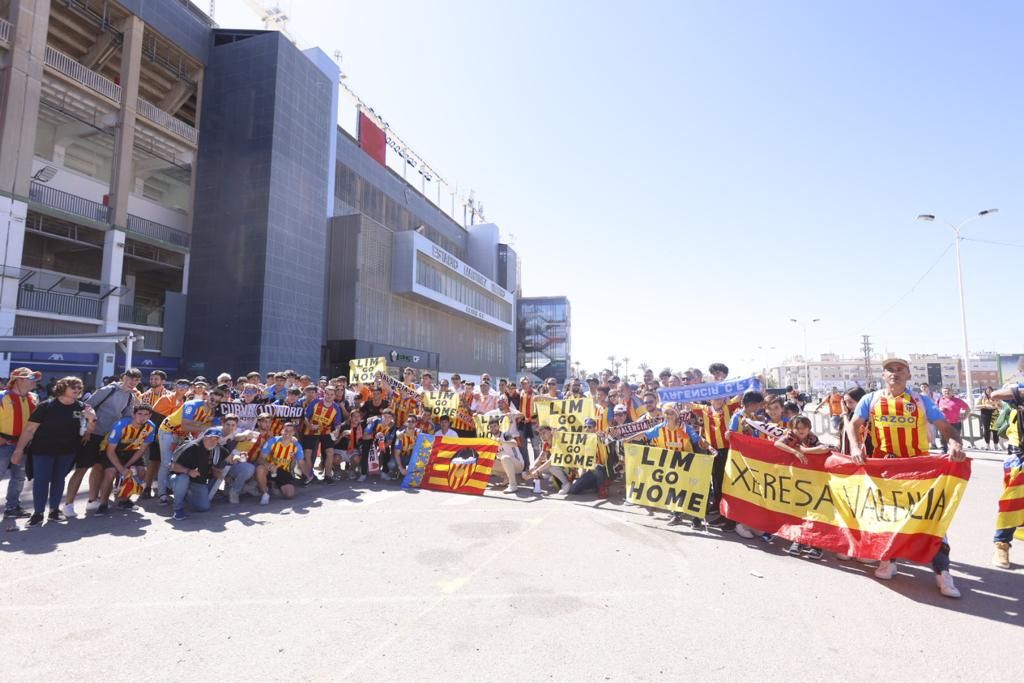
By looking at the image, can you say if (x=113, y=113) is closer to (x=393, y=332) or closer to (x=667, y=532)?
(x=393, y=332)

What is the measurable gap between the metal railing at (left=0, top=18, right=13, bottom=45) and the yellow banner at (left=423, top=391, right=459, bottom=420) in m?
24.8

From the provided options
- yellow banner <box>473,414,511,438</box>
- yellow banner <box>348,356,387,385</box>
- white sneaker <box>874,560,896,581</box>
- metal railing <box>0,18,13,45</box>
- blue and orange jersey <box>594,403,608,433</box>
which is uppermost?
metal railing <box>0,18,13,45</box>

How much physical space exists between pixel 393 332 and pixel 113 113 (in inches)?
816

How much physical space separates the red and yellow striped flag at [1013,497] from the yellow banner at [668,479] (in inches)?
118

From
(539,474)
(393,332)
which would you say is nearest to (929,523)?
(539,474)

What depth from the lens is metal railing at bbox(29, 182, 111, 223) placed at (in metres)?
23.5

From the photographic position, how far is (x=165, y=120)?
94.0 ft

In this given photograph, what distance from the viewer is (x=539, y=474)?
9930mm

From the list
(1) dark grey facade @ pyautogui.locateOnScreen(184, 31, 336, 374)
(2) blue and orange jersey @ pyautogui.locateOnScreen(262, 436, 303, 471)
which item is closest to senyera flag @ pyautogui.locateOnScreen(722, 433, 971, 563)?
(2) blue and orange jersey @ pyautogui.locateOnScreen(262, 436, 303, 471)

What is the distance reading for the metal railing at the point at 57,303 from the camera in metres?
22.7

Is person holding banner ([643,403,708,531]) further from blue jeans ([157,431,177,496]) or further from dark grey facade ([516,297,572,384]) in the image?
dark grey facade ([516,297,572,384])

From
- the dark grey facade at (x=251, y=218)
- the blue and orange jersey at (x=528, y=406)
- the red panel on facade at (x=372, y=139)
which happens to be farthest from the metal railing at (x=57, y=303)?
the blue and orange jersey at (x=528, y=406)

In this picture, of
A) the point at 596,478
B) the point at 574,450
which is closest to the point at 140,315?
the point at 574,450

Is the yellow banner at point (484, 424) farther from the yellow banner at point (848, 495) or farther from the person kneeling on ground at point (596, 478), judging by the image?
the yellow banner at point (848, 495)
